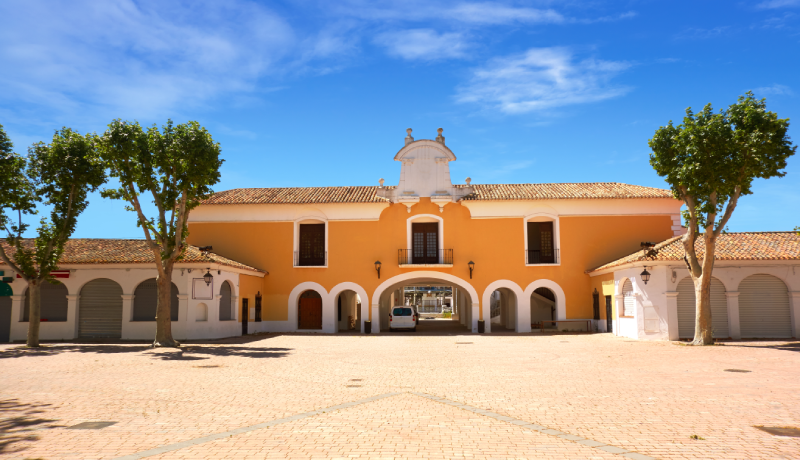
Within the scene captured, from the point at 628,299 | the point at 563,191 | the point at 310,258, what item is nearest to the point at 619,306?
the point at 628,299

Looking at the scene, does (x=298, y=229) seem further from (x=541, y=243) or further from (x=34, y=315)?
(x=541, y=243)

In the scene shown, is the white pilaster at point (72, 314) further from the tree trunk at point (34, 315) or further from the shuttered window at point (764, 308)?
the shuttered window at point (764, 308)

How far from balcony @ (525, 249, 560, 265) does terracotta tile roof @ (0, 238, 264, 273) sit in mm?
12973

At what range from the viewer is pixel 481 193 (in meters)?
27.4

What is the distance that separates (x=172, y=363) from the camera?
13695mm

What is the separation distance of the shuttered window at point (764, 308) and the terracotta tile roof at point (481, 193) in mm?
6540

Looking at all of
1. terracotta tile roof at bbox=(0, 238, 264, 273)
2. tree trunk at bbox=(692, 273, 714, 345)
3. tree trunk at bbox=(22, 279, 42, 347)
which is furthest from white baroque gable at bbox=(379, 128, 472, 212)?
tree trunk at bbox=(22, 279, 42, 347)

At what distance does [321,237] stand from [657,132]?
624 inches

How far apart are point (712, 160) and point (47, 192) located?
21903 mm

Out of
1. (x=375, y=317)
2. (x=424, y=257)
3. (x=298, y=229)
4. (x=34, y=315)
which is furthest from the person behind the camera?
(x=298, y=229)

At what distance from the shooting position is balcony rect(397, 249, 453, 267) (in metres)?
26.7

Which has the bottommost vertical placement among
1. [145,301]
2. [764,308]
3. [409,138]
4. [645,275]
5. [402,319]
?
[402,319]

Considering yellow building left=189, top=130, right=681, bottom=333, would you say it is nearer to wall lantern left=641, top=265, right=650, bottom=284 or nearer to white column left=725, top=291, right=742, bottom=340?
wall lantern left=641, top=265, right=650, bottom=284

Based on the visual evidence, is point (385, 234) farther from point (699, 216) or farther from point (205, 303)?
point (699, 216)
